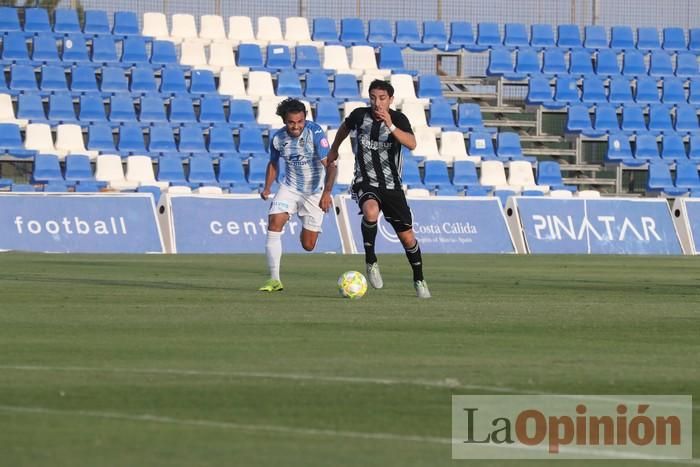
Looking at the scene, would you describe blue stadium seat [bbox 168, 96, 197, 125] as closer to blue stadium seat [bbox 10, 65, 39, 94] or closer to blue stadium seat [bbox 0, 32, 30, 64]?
blue stadium seat [bbox 10, 65, 39, 94]

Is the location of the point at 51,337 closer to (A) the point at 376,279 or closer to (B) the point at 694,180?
(A) the point at 376,279

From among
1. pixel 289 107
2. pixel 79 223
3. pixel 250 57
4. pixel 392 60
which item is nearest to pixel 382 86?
pixel 289 107

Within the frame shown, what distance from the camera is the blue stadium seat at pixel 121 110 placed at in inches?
1358

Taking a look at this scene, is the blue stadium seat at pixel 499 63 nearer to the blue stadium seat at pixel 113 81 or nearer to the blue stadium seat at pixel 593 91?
the blue stadium seat at pixel 593 91

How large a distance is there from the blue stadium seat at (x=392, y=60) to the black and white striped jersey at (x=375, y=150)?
78.0 ft

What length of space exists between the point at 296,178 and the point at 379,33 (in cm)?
2404

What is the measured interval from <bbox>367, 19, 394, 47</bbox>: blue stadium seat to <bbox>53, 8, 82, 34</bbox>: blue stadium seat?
26.8 feet

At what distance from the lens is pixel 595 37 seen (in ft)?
140

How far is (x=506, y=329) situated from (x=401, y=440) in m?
5.51

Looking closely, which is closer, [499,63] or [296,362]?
[296,362]

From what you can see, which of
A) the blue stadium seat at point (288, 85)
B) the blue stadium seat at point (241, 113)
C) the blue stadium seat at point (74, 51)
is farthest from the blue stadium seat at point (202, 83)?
the blue stadium seat at point (74, 51)

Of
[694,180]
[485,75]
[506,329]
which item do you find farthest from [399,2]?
[506,329]

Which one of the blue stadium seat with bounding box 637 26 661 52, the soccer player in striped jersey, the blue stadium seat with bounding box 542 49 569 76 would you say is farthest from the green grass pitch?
the blue stadium seat with bounding box 637 26 661 52

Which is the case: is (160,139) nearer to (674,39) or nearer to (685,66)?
(685,66)
